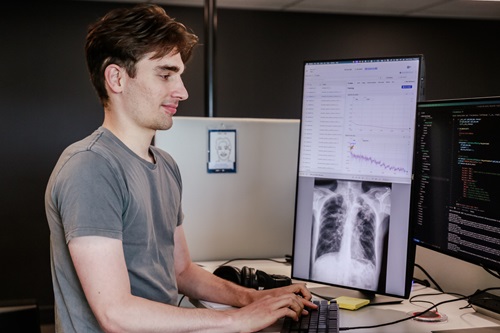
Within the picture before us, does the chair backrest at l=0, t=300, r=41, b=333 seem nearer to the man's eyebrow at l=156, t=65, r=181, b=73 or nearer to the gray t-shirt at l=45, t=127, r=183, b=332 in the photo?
the gray t-shirt at l=45, t=127, r=183, b=332

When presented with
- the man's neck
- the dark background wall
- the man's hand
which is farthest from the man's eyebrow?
the dark background wall

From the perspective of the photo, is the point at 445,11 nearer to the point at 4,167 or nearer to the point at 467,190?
the point at 4,167

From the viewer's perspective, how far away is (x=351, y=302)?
167 cm

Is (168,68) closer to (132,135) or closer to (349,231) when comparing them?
(132,135)

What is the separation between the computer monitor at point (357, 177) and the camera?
1.68 m

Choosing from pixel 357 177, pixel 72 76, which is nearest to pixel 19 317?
pixel 357 177

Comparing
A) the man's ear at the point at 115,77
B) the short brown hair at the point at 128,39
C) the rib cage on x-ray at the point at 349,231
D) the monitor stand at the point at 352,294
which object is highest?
the short brown hair at the point at 128,39

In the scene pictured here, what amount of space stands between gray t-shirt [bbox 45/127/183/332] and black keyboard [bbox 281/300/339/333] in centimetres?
31

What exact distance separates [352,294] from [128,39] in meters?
0.94

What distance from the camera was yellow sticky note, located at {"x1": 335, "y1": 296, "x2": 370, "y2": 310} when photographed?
5.41 feet

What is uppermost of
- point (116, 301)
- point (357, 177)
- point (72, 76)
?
point (72, 76)

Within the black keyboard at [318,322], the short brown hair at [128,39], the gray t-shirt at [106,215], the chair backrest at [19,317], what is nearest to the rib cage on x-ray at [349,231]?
the black keyboard at [318,322]

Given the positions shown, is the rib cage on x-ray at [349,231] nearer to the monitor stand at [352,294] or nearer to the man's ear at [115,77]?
the monitor stand at [352,294]

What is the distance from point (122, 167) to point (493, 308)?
1.00 m
